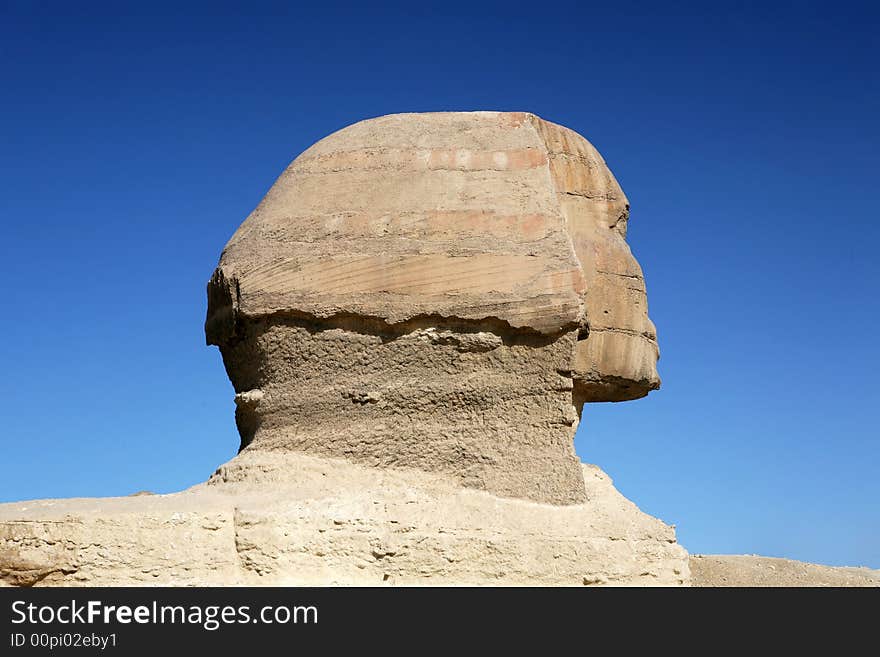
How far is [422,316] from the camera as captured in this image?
934cm

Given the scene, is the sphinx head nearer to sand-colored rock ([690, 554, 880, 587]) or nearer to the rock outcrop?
the rock outcrop

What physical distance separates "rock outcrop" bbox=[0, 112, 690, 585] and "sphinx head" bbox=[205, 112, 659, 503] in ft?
0.05

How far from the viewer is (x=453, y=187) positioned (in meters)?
9.83

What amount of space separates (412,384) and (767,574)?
6218 mm

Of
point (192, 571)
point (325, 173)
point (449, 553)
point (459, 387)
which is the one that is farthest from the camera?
point (325, 173)

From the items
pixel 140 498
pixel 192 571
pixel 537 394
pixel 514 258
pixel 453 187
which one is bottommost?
pixel 192 571

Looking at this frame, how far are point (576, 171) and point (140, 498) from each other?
4728 millimetres

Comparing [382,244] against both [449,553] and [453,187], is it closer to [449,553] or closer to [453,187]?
[453,187]

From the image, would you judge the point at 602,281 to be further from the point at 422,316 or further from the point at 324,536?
the point at 324,536

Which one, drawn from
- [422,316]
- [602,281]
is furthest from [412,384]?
[602,281]

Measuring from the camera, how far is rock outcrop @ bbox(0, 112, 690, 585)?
853 centimetres

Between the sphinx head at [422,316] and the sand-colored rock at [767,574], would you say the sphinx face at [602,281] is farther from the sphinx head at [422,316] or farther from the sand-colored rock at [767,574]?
the sand-colored rock at [767,574]

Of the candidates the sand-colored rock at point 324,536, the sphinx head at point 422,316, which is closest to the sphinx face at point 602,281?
the sphinx head at point 422,316

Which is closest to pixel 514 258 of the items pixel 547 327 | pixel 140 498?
pixel 547 327
